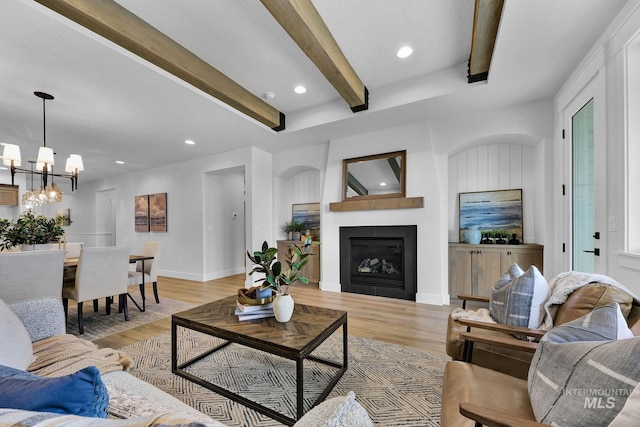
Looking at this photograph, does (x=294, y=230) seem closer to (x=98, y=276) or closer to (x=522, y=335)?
(x=98, y=276)

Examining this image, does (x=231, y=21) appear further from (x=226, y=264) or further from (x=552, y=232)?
(x=226, y=264)

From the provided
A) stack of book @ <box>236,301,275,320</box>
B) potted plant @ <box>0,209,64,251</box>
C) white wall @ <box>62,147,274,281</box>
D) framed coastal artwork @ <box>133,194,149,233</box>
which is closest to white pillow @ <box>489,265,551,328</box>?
stack of book @ <box>236,301,275,320</box>

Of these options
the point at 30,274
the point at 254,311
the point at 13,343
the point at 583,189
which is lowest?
the point at 254,311

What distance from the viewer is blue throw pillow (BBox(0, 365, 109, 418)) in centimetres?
51

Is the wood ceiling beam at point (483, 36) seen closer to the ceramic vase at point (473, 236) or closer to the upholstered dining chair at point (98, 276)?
the ceramic vase at point (473, 236)

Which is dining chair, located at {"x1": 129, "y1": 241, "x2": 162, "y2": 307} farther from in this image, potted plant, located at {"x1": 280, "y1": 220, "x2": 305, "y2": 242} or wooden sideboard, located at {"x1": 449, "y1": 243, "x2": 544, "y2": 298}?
Result: wooden sideboard, located at {"x1": 449, "y1": 243, "x2": 544, "y2": 298}

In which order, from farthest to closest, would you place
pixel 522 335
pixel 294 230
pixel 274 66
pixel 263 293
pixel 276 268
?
pixel 294 230 → pixel 274 66 → pixel 263 293 → pixel 276 268 → pixel 522 335

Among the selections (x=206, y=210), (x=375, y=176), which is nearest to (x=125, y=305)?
(x=206, y=210)

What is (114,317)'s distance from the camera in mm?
3197

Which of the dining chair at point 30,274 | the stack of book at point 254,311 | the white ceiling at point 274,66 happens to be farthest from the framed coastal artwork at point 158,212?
the stack of book at point 254,311

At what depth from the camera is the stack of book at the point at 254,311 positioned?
71.7 inches

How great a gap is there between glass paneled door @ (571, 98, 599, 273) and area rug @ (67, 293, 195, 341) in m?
4.50

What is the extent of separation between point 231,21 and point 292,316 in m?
2.35

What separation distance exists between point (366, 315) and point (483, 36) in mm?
2963
